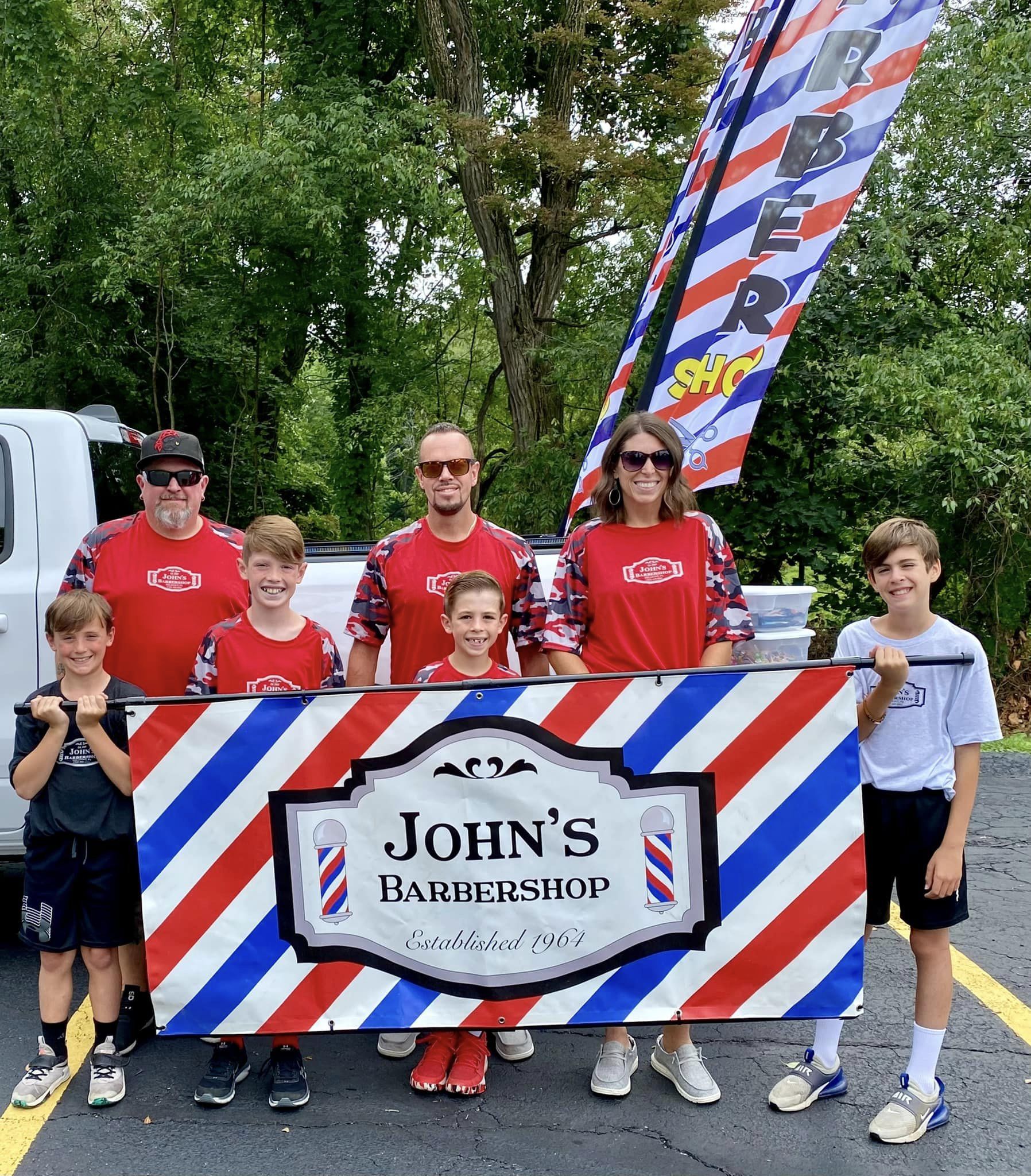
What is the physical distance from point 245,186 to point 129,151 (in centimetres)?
298

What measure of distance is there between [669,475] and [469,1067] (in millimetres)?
1936

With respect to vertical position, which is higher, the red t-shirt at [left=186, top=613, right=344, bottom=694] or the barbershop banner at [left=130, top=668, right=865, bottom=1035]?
the red t-shirt at [left=186, top=613, right=344, bottom=694]

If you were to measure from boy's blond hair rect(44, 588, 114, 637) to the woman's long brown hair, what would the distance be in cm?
158

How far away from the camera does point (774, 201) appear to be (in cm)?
648

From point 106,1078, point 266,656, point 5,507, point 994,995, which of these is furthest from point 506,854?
point 5,507

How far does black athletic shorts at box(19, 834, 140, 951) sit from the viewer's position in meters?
3.30

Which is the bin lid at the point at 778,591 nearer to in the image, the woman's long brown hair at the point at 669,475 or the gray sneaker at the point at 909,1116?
the woman's long brown hair at the point at 669,475

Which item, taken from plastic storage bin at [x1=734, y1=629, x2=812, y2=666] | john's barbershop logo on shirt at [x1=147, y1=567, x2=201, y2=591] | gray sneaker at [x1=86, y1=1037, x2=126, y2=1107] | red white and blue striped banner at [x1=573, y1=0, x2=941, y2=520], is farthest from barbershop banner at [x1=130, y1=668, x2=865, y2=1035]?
red white and blue striped banner at [x1=573, y1=0, x2=941, y2=520]

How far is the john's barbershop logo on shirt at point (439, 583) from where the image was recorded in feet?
11.7

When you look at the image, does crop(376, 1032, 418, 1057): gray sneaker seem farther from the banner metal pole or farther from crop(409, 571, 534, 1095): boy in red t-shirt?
the banner metal pole

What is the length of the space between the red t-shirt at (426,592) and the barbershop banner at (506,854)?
20.9 inches

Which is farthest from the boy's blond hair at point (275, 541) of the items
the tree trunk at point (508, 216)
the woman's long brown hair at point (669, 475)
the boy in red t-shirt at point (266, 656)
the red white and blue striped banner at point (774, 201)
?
the tree trunk at point (508, 216)

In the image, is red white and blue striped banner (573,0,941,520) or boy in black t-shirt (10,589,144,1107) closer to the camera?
boy in black t-shirt (10,589,144,1107)

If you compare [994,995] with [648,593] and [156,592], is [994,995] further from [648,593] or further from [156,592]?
[156,592]
